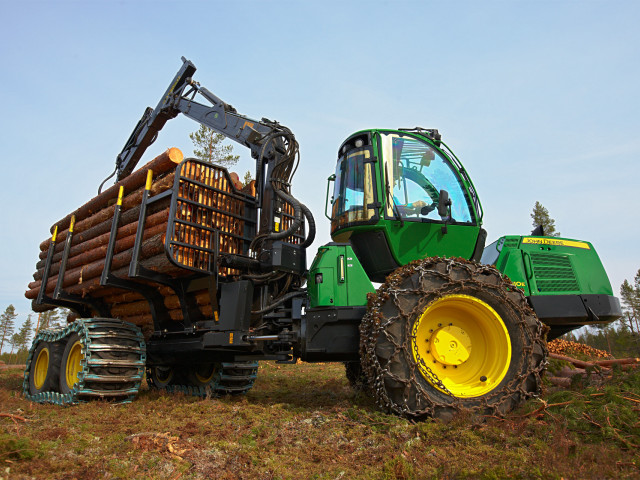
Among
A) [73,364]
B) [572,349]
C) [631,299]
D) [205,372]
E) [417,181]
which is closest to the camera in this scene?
[417,181]

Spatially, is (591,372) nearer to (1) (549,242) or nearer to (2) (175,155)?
(1) (549,242)

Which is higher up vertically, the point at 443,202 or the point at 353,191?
the point at 353,191

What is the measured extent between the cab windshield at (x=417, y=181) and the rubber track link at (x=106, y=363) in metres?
4.35

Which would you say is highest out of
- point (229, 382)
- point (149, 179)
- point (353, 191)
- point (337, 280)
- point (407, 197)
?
point (149, 179)

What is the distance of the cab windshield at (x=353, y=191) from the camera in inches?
243

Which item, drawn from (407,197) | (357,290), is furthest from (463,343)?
(407,197)

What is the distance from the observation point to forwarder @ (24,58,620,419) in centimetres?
501

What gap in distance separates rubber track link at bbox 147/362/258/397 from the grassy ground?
2489mm

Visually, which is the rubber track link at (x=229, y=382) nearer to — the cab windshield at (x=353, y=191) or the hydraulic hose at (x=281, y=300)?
the hydraulic hose at (x=281, y=300)

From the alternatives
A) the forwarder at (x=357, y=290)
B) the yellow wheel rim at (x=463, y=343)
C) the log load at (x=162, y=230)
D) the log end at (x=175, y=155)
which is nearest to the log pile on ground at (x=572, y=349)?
the forwarder at (x=357, y=290)

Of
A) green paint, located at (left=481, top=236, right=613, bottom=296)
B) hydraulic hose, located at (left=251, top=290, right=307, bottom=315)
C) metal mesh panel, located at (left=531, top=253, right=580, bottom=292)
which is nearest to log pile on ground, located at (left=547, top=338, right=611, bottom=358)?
green paint, located at (left=481, top=236, right=613, bottom=296)

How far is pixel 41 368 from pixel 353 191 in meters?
6.36

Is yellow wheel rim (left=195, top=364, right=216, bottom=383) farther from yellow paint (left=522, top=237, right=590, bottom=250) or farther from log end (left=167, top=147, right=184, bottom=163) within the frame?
yellow paint (left=522, top=237, right=590, bottom=250)

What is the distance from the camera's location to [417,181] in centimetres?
627
